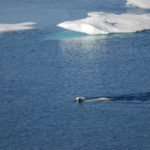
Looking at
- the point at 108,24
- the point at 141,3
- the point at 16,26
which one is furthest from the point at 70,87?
the point at 141,3

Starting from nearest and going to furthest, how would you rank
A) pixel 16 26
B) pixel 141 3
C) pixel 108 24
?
pixel 108 24
pixel 16 26
pixel 141 3

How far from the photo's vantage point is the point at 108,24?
1617 centimetres

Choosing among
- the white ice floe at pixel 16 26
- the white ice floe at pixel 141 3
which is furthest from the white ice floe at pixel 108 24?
the white ice floe at pixel 141 3

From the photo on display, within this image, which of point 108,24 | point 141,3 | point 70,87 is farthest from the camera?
point 141,3

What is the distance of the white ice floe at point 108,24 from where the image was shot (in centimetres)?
1602

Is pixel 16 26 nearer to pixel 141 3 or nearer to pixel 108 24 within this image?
pixel 108 24

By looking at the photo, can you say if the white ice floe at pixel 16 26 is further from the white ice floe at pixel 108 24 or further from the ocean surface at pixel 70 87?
the white ice floe at pixel 108 24

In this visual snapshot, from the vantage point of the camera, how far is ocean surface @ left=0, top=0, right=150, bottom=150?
10344mm

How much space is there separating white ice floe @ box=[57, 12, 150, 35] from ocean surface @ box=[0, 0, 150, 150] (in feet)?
0.46

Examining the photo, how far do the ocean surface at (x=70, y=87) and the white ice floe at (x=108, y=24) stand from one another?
5.5 inches

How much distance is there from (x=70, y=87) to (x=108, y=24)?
3920mm

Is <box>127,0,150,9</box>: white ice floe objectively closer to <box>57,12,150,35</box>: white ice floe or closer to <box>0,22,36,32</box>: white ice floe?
<box>57,12,150,35</box>: white ice floe

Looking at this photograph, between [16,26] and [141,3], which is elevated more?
[16,26]

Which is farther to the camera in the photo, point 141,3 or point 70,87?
point 141,3
